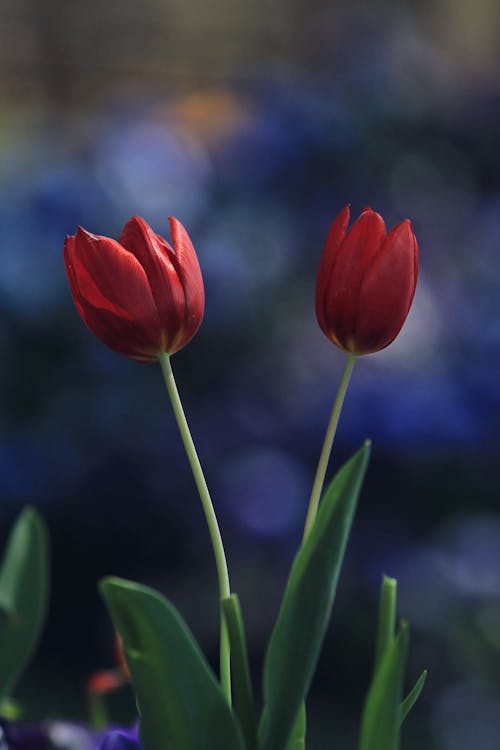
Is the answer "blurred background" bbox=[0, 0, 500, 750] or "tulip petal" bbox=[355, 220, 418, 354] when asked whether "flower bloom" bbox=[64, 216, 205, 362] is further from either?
"blurred background" bbox=[0, 0, 500, 750]

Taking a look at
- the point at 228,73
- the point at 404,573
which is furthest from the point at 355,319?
the point at 228,73

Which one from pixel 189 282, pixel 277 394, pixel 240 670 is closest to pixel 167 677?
pixel 240 670

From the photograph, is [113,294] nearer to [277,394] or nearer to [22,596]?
[22,596]

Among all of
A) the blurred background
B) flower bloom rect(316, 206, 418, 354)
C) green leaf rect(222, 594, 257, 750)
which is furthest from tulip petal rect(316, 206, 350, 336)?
the blurred background

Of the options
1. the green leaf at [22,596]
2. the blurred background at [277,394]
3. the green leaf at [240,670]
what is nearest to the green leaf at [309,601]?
the green leaf at [240,670]

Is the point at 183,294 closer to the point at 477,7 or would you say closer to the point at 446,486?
the point at 446,486
